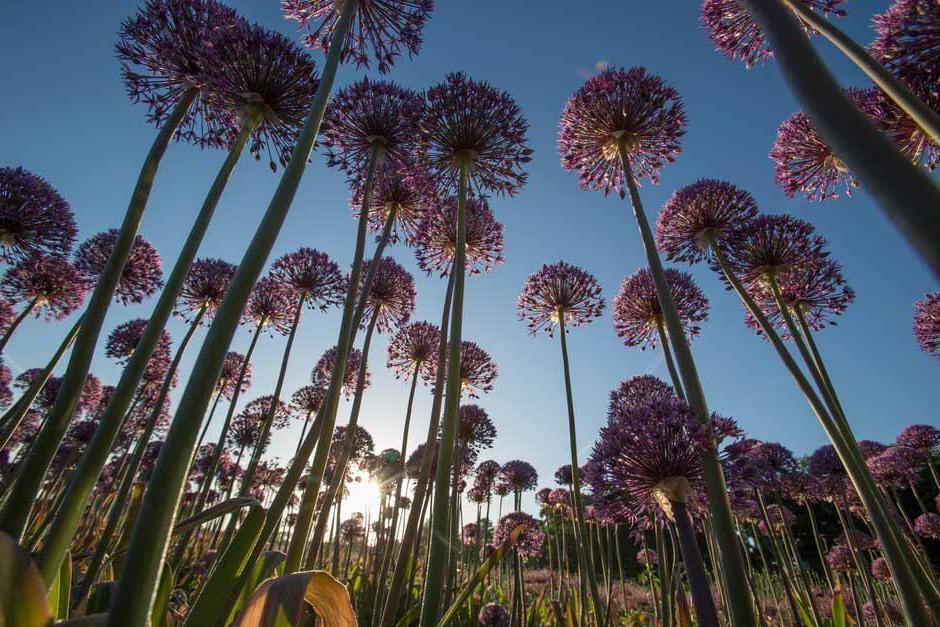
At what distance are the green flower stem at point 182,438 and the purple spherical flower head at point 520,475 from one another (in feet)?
34.9

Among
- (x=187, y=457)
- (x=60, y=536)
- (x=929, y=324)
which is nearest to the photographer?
(x=187, y=457)

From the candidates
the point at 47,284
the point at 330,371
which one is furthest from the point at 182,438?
the point at 47,284

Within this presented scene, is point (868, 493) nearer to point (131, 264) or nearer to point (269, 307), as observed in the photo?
point (269, 307)

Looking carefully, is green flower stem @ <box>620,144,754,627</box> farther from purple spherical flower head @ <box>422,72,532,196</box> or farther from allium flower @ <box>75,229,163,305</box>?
allium flower @ <box>75,229,163,305</box>

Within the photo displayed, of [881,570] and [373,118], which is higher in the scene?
[373,118]

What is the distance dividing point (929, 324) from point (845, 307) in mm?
2379

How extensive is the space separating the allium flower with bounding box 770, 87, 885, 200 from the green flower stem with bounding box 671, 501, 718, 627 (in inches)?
204

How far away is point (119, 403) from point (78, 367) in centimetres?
44

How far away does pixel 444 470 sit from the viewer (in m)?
2.57

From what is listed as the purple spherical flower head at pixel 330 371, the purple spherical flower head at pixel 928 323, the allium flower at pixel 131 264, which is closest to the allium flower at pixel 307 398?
the purple spherical flower head at pixel 330 371

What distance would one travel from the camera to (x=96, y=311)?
249 cm

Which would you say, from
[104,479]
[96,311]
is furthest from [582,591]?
[104,479]

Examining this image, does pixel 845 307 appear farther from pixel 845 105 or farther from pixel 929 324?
pixel 845 105

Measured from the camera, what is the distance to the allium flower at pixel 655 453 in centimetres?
311
